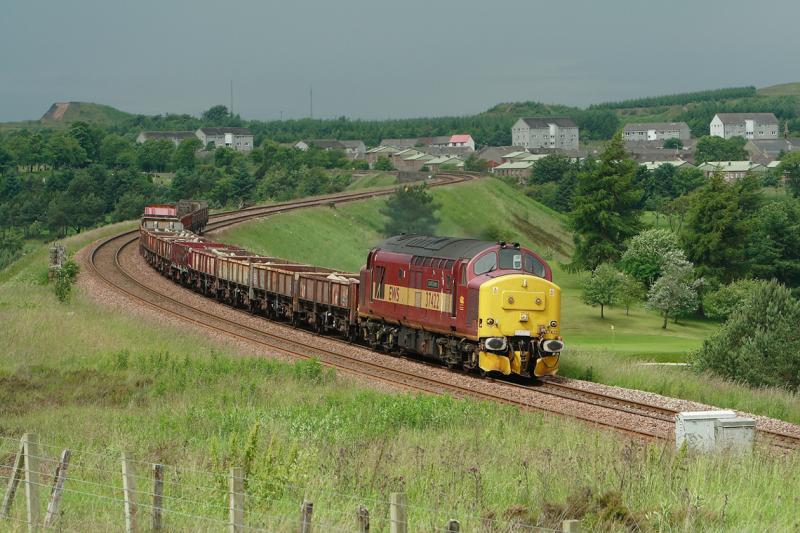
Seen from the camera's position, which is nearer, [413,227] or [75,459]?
[75,459]

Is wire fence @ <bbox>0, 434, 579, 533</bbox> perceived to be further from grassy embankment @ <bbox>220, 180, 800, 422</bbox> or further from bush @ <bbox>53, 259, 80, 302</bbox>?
bush @ <bbox>53, 259, 80, 302</bbox>

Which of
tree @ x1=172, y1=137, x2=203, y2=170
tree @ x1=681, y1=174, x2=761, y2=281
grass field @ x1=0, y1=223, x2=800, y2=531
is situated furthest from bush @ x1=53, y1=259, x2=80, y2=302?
tree @ x1=172, y1=137, x2=203, y2=170

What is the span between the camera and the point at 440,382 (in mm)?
28688

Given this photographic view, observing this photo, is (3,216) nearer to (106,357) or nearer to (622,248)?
(622,248)

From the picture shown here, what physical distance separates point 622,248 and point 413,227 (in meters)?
18.4

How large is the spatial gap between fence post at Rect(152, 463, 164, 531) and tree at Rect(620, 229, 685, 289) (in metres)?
73.0

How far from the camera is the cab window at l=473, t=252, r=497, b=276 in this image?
96.4ft

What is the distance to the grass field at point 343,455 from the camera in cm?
1315

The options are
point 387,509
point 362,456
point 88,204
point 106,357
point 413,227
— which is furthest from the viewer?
point 88,204

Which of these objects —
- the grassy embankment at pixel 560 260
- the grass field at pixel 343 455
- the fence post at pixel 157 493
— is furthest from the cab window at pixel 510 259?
the fence post at pixel 157 493

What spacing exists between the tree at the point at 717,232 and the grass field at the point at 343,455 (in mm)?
61003

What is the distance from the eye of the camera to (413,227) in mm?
89688

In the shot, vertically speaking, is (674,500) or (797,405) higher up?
(674,500)

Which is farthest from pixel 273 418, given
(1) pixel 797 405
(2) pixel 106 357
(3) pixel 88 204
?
(3) pixel 88 204
